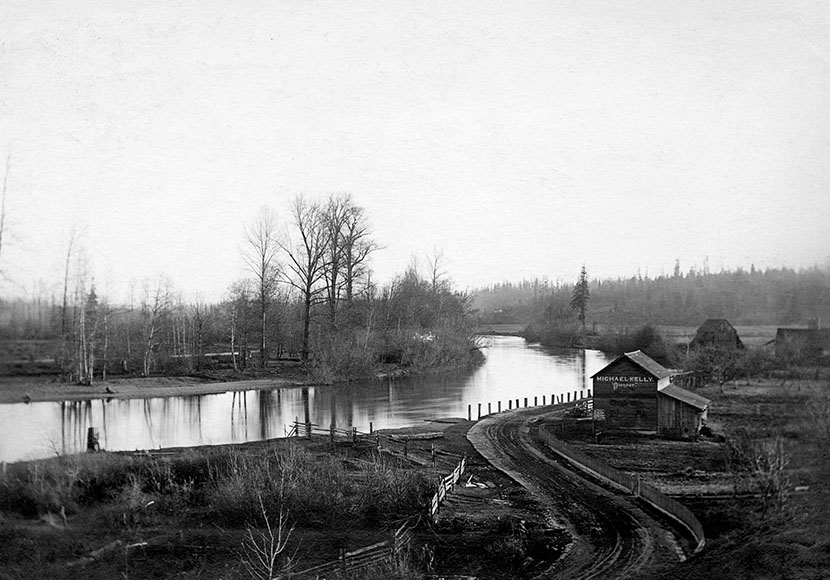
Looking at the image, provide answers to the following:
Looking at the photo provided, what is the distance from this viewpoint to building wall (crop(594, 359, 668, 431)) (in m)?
27.5

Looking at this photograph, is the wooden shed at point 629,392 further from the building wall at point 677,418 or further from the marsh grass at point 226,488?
the marsh grass at point 226,488

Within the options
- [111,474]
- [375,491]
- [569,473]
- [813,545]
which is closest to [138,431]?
[111,474]

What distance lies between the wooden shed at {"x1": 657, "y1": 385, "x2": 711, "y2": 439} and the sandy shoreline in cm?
2327

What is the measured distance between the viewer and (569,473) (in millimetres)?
22156

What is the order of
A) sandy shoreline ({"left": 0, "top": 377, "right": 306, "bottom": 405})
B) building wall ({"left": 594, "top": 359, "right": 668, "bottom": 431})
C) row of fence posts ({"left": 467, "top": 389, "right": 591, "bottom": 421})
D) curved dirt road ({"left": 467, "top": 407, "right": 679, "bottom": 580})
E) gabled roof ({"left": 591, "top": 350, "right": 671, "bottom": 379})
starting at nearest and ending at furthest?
1. curved dirt road ({"left": 467, "top": 407, "right": 679, "bottom": 580})
2. sandy shoreline ({"left": 0, "top": 377, "right": 306, "bottom": 405})
3. gabled roof ({"left": 591, "top": 350, "right": 671, "bottom": 379})
4. building wall ({"left": 594, "top": 359, "right": 668, "bottom": 431})
5. row of fence posts ({"left": 467, "top": 389, "right": 591, "bottom": 421})

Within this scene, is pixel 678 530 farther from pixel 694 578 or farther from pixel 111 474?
pixel 111 474

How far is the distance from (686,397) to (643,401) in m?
1.70

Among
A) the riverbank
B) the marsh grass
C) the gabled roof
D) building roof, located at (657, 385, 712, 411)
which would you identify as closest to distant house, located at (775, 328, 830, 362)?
the marsh grass

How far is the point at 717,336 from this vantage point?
21.4 meters

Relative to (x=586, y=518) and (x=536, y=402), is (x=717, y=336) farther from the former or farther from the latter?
(x=536, y=402)

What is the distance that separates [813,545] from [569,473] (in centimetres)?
1063

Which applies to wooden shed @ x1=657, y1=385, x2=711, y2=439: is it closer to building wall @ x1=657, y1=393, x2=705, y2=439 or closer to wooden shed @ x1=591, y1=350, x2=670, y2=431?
building wall @ x1=657, y1=393, x2=705, y2=439

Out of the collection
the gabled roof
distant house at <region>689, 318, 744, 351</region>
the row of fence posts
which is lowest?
the row of fence posts

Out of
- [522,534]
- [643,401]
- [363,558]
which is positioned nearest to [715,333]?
[643,401]
